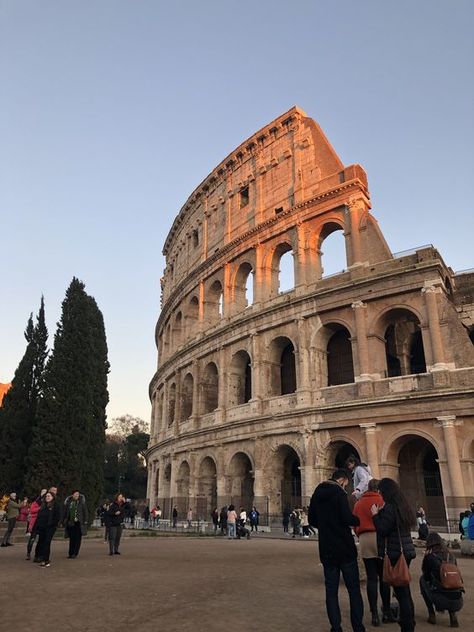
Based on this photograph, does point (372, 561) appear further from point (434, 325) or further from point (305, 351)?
point (305, 351)

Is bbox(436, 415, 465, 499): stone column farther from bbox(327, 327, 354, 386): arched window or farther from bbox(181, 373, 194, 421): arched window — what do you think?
bbox(181, 373, 194, 421): arched window

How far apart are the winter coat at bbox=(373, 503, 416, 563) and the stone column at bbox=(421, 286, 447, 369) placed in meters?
15.3

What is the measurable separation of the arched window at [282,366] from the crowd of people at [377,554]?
1901cm

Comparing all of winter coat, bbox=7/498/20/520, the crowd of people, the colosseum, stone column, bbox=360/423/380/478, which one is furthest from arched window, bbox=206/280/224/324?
the crowd of people

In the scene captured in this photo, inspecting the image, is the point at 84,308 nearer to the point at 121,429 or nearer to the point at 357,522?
the point at 357,522

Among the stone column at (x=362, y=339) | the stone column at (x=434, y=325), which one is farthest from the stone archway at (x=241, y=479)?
the stone column at (x=434, y=325)

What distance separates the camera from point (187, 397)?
3162 cm

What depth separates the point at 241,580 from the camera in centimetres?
791

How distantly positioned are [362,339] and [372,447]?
433 cm

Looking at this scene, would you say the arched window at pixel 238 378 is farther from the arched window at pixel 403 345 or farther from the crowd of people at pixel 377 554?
the crowd of people at pixel 377 554

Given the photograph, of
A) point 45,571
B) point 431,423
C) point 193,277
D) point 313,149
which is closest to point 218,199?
point 193,277

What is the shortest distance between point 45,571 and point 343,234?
18.9 meters

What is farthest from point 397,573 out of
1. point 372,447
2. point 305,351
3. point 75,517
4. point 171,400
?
point 171,400

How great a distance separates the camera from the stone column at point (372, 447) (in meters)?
19.7
